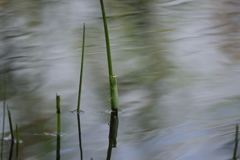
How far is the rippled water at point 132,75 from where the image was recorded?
1241mm

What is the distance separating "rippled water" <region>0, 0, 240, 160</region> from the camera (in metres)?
1.24

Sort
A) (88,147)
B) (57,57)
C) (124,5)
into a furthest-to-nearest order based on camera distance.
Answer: (124,5) → (57,57) → (88,147)

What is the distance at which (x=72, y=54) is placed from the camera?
84.4 inches

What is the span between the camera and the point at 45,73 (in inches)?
74.9

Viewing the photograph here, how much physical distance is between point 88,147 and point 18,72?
0.80 metres

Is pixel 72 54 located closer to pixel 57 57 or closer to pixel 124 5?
pixel 57 57

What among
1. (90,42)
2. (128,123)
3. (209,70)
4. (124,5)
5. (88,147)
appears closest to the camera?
(88,147)

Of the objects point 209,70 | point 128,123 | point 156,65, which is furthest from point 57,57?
point 128,123

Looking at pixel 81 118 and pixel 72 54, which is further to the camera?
pixel 72 54

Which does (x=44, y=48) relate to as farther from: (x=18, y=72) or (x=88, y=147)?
(x=88, y=147)

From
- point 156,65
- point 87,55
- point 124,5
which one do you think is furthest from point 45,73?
point 124,5

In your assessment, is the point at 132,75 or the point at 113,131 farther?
the point at 132,75

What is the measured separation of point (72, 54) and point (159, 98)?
0.70 meters

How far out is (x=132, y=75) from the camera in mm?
1817
